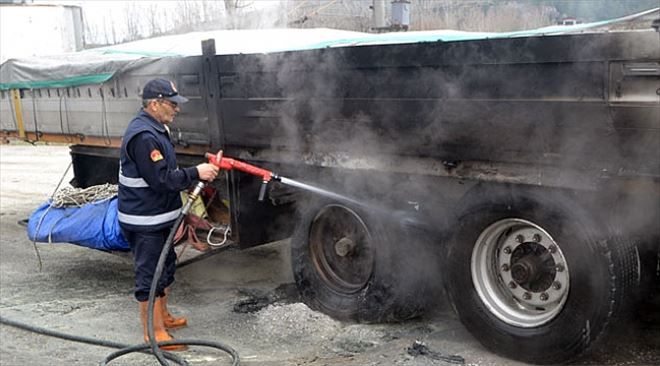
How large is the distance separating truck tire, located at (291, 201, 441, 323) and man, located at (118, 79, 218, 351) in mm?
831

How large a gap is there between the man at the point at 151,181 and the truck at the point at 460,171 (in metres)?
0.61

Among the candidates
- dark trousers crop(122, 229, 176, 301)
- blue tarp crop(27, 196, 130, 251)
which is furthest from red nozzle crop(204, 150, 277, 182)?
blue tarp crop(27, 196, 130, 251)

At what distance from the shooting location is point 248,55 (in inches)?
187

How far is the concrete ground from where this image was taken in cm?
405

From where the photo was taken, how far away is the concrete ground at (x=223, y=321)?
4.05 meters

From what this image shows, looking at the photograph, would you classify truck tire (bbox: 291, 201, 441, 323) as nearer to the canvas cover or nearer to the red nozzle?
the red nozzle

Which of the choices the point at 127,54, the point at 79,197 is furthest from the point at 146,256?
the point at 127,54

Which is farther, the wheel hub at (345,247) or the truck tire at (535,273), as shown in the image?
the wheel hub at (345,247)

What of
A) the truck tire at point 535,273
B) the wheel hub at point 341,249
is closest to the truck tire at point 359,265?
the wheel hub at point 341,249

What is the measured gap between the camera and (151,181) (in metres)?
4.31

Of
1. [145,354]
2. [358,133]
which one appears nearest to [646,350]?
[358,133]

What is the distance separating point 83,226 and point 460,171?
3190 mm

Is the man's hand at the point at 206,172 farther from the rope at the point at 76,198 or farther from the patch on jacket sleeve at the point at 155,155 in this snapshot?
the rope at the point at 76,198

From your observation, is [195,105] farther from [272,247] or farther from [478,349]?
[478,349]
